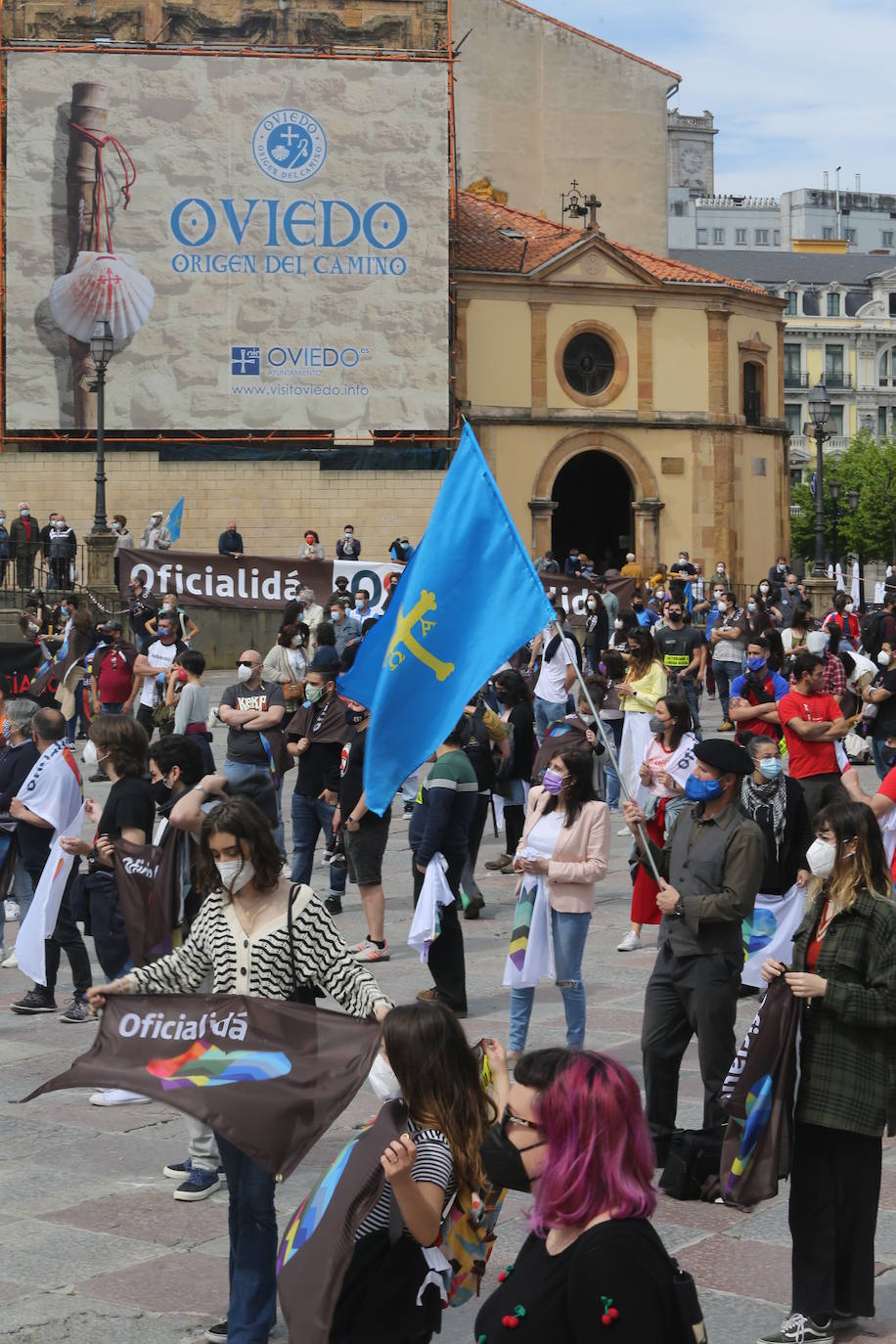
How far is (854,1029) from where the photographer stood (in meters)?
5.64

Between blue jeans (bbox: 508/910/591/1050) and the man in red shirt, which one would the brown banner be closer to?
the man in red shirt

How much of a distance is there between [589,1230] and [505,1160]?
464 millimetres

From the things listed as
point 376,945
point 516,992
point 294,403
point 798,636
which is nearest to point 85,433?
point 294,403

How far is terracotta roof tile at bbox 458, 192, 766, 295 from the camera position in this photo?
44375 millimetres

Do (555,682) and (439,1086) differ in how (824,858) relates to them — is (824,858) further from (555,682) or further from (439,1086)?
(555,682)

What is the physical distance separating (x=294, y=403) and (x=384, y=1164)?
36346 millimetres

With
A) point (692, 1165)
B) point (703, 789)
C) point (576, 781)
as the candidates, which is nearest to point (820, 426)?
point (576, 781)

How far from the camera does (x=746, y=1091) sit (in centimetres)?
571

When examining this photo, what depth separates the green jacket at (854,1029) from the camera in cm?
559

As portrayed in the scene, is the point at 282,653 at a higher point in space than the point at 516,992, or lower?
higher

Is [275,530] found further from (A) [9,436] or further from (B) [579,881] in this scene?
(B) [579,881]

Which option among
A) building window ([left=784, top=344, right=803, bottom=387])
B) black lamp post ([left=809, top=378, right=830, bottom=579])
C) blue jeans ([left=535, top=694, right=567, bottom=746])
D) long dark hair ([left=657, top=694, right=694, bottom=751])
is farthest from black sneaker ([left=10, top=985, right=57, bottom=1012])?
building window ([left=784, top=344, right=803, bottom=387])

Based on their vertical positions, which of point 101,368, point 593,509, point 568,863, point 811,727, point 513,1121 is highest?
point 101,368

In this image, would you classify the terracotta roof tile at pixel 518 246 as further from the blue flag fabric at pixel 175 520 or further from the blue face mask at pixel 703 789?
the blue face mask at pixel 703 789
